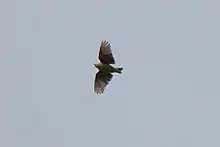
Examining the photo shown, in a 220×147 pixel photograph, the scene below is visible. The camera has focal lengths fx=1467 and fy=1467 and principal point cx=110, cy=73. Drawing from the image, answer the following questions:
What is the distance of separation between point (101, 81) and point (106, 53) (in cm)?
154

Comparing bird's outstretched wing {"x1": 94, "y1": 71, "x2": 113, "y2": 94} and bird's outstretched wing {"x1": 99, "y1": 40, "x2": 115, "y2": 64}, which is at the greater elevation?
bird's outstretched wing {"x1": 99, "y1": 40, "x2": 115, "y2": 64}

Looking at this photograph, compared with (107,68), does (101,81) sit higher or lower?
lower

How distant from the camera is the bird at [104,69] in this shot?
228 feet

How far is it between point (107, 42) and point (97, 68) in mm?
1459

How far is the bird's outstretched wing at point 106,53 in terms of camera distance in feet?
227

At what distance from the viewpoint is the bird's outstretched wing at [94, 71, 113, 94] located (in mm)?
70000

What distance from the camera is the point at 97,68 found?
7006 centimetres

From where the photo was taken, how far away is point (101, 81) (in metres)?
70.1

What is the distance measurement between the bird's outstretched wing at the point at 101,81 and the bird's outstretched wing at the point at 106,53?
2.85ft

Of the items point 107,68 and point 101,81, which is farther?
point 101,81

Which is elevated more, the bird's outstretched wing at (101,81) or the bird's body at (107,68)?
the bird's body at (107,68)

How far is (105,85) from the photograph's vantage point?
70.0m

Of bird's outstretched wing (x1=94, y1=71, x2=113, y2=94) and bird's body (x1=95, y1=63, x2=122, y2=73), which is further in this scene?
bird's outstretched wing (x1=94, y1=71, x2=113, y2=94)

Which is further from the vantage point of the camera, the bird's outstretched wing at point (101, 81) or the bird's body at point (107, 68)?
the bird's outstretched wing at point (101, 81)
